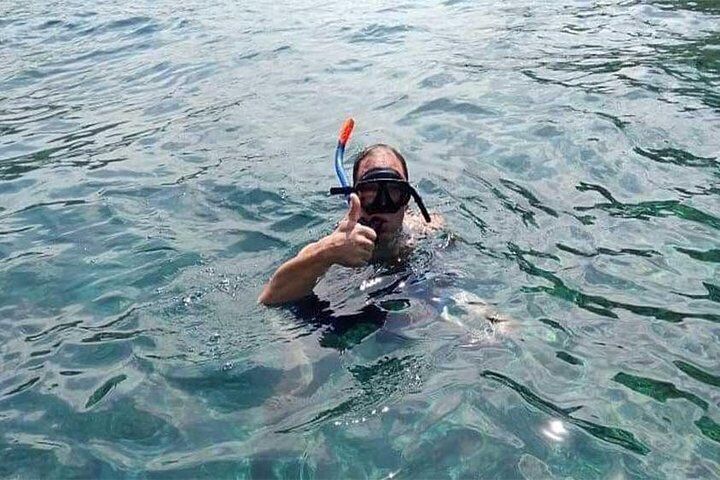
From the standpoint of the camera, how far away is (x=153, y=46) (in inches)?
555

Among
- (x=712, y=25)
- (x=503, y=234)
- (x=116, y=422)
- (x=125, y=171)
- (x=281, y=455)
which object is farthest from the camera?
(x=712, y=25)

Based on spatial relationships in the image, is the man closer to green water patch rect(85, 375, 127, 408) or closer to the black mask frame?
the black mask frame

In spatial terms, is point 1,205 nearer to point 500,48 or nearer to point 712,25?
point 500,48

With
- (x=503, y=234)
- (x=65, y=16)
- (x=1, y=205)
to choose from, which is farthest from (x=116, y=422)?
(x=65, y=16)

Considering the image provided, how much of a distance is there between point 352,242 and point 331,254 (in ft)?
0.46

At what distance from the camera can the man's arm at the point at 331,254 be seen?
407 centimetres

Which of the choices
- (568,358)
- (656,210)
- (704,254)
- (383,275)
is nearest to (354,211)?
(383,275)

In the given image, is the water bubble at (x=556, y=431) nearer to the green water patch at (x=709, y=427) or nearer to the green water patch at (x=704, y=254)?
the green water patch at (x=709, y=427)

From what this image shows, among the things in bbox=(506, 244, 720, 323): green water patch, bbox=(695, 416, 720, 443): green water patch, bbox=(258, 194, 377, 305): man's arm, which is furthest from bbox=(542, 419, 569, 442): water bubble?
bbox=(258, 194, 377, 305): man's arm

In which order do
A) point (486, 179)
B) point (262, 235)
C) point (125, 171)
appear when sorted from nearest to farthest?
point (262, 235) → point (486, 179) → point (125, 171)

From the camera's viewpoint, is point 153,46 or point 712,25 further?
point 153,46

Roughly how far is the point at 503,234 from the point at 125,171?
3.88 m

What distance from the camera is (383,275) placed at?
16.4 feet

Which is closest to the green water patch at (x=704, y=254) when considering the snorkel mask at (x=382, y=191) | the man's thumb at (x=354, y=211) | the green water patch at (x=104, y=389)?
the snorkel mask at (x=382, y=191)
